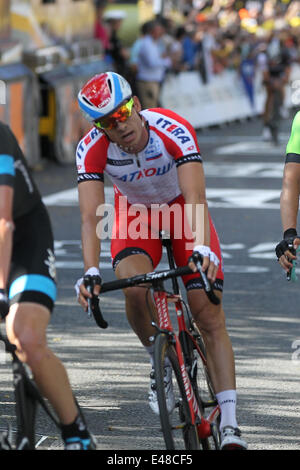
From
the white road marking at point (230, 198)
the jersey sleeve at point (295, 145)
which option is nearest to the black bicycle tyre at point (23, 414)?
the jersey sleeve at point (295, 145)

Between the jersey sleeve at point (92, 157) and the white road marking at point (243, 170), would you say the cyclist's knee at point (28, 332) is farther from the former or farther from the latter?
the white road marking at point (243, 170)

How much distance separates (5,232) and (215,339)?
4.83 feet

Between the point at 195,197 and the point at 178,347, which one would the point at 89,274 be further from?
the point at 195,197

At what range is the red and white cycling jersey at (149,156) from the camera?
5.58 m

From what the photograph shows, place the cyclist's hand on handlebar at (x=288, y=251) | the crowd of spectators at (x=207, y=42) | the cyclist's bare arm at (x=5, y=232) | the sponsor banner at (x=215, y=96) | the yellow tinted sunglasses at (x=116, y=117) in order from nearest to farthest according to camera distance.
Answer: the cyclist's bare arm at (x=5, y=232)
the yellow tinted sunglasses at (x=116, y=117)
the cyclist's hand on handlebar at (x=288, y=251)
the crowd of spectators at (x=207, y=42)
the sponsor banner at (x=215, y=96)

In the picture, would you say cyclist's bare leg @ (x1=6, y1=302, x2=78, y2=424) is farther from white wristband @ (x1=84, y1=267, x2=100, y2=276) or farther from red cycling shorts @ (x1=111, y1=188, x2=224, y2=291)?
red cycling shorts @ (x1=111, y1=188, x2=224, y2=291)

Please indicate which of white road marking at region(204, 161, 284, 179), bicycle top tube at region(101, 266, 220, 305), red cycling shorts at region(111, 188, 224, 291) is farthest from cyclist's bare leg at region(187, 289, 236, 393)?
white road marking at region(204, 161, 284, 179)

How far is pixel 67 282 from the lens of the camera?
10312 millimetres

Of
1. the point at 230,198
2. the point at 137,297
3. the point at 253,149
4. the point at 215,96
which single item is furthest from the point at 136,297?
the point at 215,96

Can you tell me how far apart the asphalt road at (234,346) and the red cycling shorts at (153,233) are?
956mm

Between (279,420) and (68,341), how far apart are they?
2.31 meters

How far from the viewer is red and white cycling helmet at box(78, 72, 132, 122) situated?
5219mm

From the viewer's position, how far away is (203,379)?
564cm

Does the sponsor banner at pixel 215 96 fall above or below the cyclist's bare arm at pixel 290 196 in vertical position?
above
